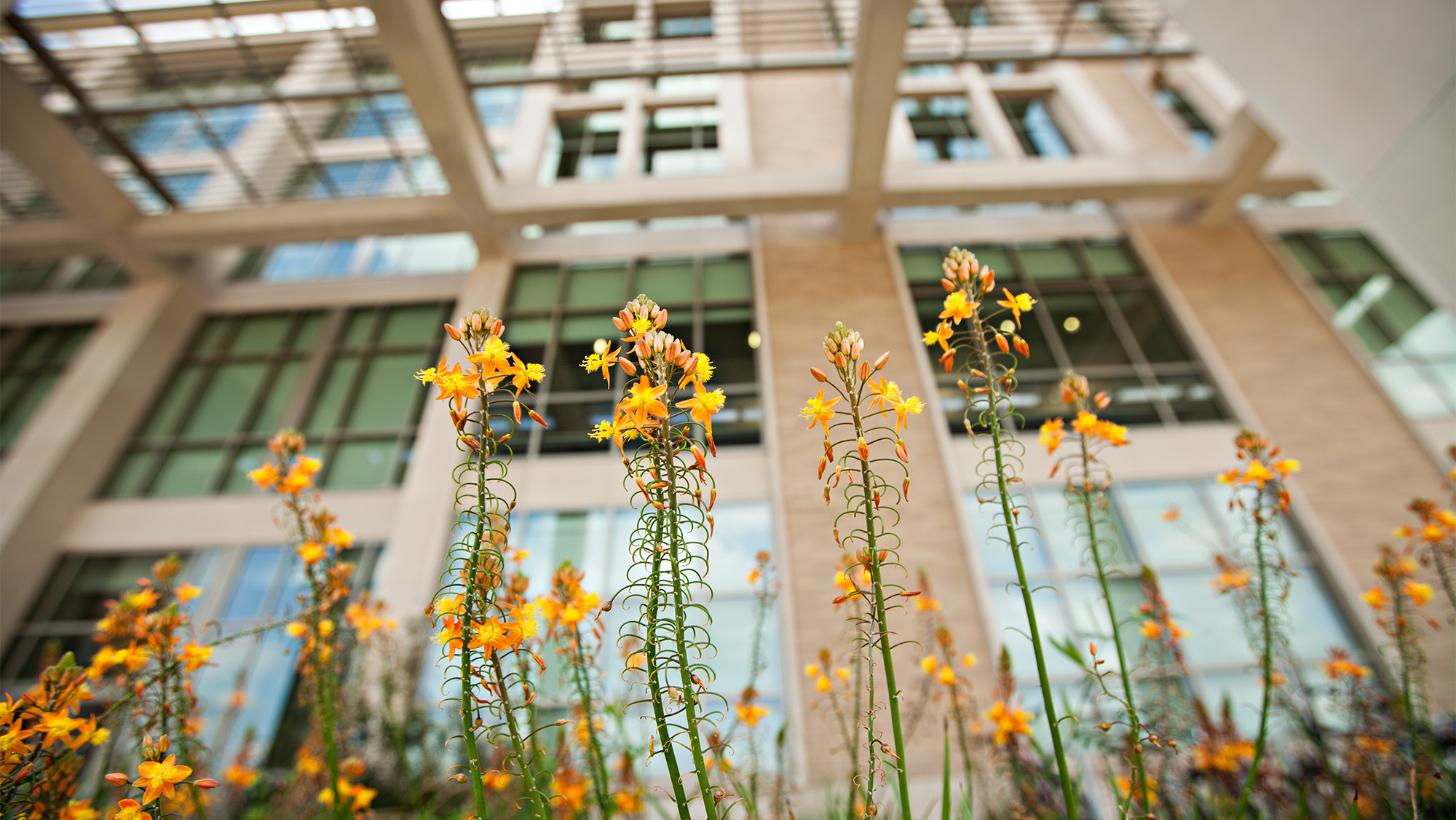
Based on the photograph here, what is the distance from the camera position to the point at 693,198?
27.9 feet

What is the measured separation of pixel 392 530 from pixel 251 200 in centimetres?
674

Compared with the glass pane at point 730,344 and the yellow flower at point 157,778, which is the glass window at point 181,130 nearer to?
the glass pane at point 730,344

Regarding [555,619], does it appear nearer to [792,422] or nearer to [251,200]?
[792,422]

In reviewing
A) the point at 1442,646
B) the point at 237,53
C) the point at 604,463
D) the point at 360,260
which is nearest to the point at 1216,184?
the point at 1442,646

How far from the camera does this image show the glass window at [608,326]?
25.7 feet

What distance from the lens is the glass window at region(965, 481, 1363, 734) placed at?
19.6 ft

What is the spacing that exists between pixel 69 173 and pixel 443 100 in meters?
5.61

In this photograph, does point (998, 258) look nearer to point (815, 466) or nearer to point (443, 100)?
point (815, 466)

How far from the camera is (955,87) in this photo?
11508 mm

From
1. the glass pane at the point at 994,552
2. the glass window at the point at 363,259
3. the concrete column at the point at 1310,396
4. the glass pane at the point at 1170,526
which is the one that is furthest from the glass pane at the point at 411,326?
the concrete column at the point at 1310,396

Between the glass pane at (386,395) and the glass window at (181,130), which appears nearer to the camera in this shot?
the glass pane at (386,395)

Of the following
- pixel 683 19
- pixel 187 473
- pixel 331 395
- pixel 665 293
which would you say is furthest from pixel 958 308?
pixel 683 19

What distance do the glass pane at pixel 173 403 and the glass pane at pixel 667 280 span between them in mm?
7187

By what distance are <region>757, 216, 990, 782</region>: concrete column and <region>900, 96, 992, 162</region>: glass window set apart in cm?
326
